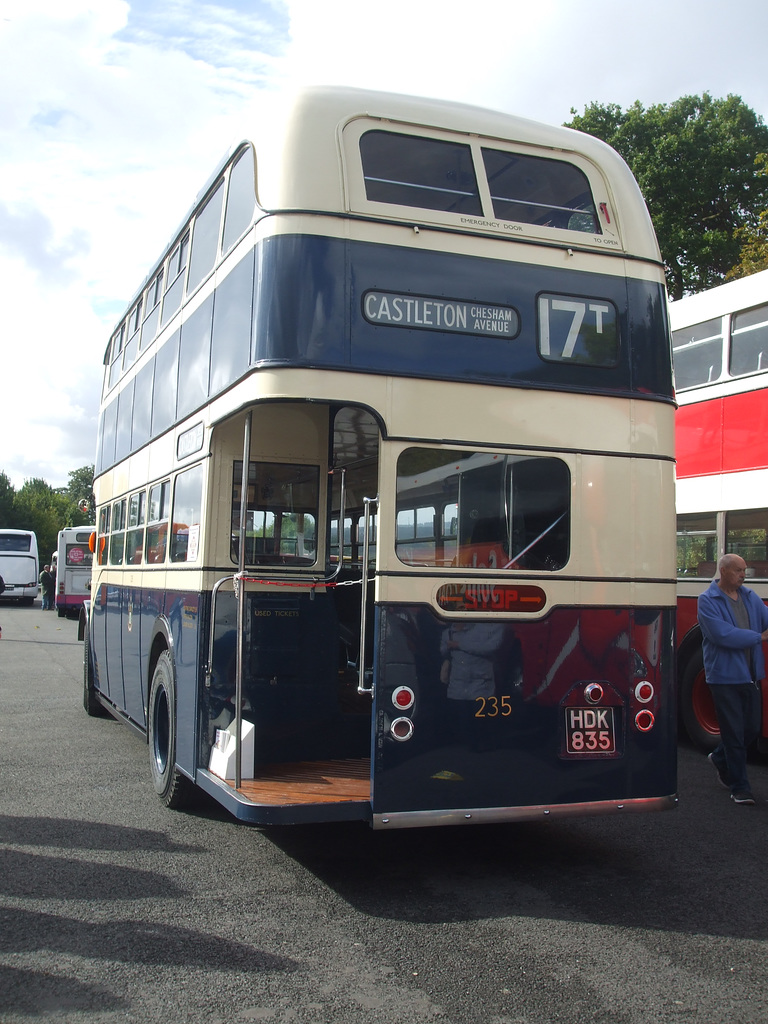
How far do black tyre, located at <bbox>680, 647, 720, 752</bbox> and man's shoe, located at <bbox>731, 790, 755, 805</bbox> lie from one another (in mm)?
2407

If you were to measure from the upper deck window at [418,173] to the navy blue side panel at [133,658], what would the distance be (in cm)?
450

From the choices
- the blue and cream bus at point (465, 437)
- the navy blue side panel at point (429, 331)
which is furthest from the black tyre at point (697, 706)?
the navy blue side panel at point (429, 331)

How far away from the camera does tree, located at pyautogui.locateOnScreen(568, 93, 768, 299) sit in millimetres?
29094

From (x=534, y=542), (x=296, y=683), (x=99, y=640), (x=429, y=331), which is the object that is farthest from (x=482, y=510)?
(x=99, y=640)

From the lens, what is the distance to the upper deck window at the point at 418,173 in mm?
5598

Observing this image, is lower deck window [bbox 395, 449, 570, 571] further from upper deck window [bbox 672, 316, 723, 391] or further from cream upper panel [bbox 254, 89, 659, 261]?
upper deck window [bbox 672, 316, 723, 391]

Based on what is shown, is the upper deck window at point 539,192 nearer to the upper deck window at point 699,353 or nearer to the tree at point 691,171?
the upper deck window at point 699,353

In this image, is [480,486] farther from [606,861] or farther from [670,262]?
[670,262]

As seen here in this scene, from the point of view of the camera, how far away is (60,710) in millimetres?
12094

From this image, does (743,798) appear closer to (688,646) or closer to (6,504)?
(688,646)

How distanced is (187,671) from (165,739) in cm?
110

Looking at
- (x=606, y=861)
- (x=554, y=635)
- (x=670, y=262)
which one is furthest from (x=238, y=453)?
(x=670, y=262)

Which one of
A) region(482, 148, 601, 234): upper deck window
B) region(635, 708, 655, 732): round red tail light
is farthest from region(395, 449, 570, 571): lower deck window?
region(482, 148, 601, 234): upper deck window

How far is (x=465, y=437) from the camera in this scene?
5.51 meters
